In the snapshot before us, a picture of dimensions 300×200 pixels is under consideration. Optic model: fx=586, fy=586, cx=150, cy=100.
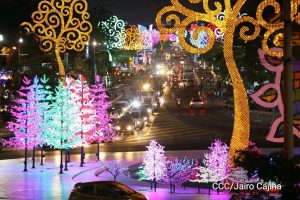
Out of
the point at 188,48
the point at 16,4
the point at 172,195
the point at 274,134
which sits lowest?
the point at 172,195

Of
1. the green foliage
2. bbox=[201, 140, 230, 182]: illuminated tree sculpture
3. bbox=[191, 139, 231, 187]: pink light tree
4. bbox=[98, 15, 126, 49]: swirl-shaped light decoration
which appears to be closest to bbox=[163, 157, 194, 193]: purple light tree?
bbox=[191, 139, 231, 187]: pink light tree

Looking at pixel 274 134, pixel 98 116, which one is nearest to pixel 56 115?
pixel 98 116

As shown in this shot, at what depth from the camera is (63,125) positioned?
28.8m

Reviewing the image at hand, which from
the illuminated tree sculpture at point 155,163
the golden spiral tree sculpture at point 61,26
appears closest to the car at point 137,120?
the golden spiral tree sculpture at point 61,26

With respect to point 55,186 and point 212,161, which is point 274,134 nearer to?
point 212,161

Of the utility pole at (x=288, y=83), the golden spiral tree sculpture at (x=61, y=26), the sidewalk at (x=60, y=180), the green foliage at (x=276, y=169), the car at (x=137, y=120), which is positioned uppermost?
the golden spiral tree sculpture at (x=61, y=26)

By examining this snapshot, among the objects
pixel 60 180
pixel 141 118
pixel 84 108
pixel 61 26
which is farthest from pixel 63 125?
pixel 141 118

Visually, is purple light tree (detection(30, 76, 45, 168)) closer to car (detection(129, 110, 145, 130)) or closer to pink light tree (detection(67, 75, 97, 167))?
pink light tree (detection(67, 75, 97, 167))

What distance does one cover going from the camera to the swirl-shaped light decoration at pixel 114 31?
6862 centimetres

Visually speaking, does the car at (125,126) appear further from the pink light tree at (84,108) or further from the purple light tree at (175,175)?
the purple light tree at (175,175)

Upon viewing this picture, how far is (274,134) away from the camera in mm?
19656

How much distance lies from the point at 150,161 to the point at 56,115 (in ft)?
26.5

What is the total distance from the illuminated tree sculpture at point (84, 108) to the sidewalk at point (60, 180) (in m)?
1.54

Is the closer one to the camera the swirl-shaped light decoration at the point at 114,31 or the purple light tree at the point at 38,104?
the purple light tree at the point at 38,104
